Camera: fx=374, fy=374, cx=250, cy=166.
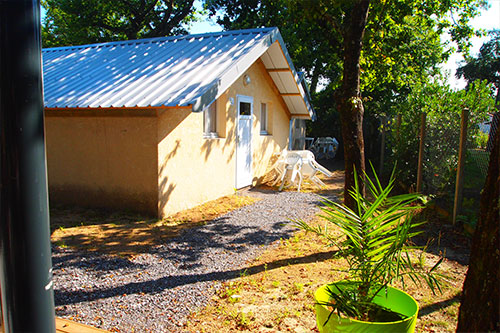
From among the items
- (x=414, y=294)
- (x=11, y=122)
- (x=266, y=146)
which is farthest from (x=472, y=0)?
(x=11, y=122)

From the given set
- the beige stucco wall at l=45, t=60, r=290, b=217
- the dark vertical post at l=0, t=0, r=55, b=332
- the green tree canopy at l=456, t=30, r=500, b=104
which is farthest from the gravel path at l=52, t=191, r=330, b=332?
the green tree canopy at l=456, t=30, r=500, b=104

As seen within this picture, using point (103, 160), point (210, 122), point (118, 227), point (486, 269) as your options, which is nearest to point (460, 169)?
point (486, 269)

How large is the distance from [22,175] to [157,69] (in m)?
7.21

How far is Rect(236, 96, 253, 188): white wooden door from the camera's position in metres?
10.4

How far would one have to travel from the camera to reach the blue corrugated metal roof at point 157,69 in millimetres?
6910

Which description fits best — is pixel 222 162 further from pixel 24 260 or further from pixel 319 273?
pixel 24 260

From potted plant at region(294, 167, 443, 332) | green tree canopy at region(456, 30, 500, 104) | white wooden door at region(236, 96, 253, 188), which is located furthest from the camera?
green tree canopy at region(456, 30, 500, 104)

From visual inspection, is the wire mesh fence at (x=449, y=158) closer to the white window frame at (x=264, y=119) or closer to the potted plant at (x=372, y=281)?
the potted plant at (x=372, y=281)

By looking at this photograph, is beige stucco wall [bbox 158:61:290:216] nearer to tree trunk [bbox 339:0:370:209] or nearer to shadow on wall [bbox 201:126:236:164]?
shadow on wall [bbox 201:126:236:164]

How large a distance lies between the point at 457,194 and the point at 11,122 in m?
6.52

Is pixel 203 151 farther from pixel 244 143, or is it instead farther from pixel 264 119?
pixel 264 119

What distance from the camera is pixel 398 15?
40.0ft

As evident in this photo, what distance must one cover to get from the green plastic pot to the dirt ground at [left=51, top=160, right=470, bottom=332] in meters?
0.31

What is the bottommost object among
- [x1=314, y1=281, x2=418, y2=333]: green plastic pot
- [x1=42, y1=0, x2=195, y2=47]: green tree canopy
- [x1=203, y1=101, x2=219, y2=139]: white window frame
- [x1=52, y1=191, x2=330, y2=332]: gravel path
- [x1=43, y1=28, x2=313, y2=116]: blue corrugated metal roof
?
[x1=52, y1=191, x2=330, y2=332]: gravel path
